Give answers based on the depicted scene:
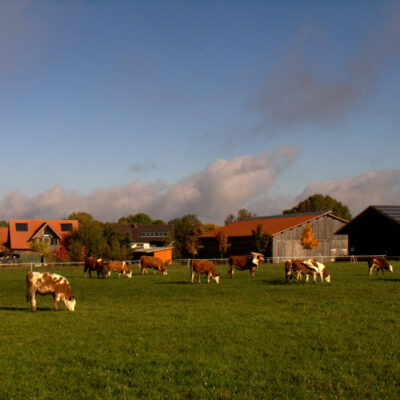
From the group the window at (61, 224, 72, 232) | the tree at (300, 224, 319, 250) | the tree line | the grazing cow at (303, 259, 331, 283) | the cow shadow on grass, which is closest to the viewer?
the cow shadow on grass

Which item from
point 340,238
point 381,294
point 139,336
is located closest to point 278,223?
point 340,238

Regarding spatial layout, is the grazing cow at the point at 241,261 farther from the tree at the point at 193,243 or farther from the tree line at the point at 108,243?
the tree at the point at 193,243

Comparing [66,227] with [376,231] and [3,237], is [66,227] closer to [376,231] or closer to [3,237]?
[3,237]

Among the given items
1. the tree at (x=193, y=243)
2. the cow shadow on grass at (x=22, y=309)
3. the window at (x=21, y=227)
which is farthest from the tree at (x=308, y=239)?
the cow shadow on grass at (x=22, y=309)

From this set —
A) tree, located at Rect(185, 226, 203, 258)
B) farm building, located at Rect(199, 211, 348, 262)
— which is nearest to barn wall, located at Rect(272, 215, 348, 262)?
farm building, located at Rect(199, 211, 348, 262)

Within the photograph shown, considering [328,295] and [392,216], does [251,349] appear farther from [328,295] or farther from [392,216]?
[392,216]

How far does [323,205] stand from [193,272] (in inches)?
3937

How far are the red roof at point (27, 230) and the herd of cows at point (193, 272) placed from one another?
49.3 m

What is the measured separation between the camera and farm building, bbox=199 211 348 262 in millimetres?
69438

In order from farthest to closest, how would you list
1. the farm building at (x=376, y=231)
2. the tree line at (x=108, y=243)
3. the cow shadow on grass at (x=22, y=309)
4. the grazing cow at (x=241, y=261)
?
the tree line at (x=108, y=243) < the farm building at (x=376, y=231) < the grazing cow at (x=241, y=261) < the cow shadow on grass at (x=22, y=309)

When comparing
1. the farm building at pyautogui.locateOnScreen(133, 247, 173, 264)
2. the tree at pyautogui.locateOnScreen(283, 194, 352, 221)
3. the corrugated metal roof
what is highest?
the tree at pyautogui.locateOnScreen(283, 194, 352, 221)

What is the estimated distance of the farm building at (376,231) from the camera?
57719 mm

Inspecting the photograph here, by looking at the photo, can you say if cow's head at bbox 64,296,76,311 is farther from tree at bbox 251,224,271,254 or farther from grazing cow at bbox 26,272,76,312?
tree at bbox 251,224,271,254

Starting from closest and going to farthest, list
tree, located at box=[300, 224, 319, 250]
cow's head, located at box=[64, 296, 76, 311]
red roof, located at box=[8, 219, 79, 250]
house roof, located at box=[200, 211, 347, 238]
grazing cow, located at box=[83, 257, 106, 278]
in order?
cow's head, located at box=[64, 296, 76, 311] → grazing cow, located at box=[83, 257, 106, 278] → tree, located at box=[300, 224, 319, 250] → house roof, located at box=[200, 211, 347, 238] → red roof, located at box=[8, 219, 79, 250]
